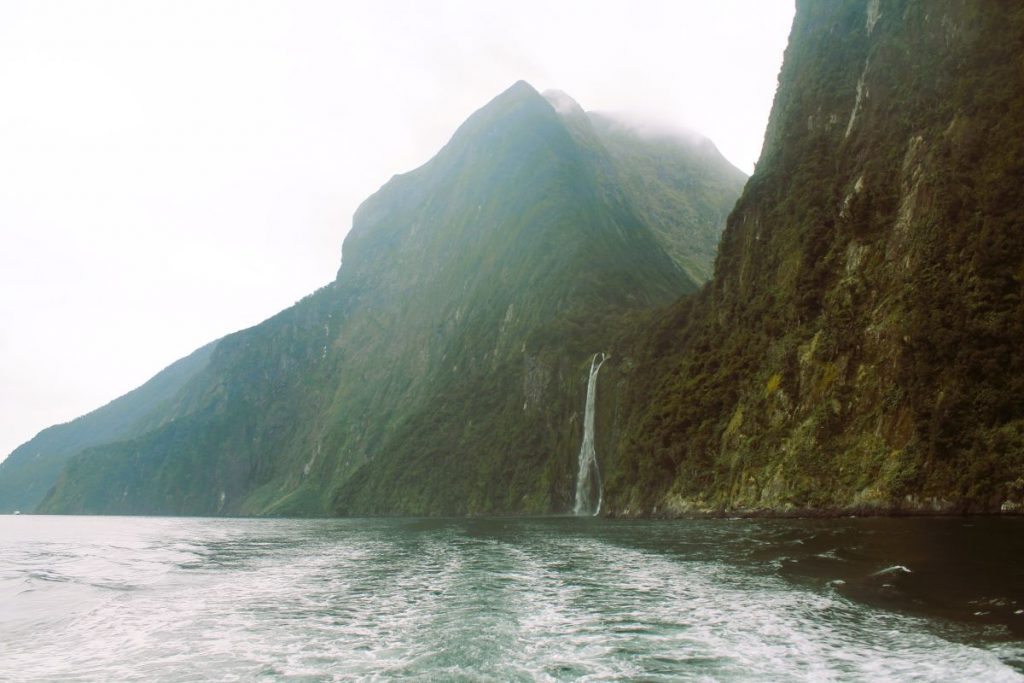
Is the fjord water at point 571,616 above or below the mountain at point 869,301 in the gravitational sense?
below

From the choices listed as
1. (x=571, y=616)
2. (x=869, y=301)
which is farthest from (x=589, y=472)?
(x=571, y=616)

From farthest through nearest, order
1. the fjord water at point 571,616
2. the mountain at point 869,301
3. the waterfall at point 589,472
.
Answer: the waterfall at point 589,472
the mountain at point 869,301
the fjord water at point 571,616

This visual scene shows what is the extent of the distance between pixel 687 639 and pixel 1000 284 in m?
38.7

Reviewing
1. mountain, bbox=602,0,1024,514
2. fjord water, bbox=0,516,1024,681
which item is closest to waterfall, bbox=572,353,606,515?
mountain, bbox=602,0,1024,514

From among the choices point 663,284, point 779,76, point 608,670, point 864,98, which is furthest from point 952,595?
point 663,284

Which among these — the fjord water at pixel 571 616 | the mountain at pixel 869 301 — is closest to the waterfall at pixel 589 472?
the mountain at pixel 869 301

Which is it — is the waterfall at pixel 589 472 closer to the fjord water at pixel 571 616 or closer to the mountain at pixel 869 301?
the mountain at pixel 869 301

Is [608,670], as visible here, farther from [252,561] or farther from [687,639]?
[252,561]

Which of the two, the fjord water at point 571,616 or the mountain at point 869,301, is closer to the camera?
the fjord water at point 571,616

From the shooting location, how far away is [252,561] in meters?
40.5

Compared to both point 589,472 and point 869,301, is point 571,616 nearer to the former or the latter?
point 869,301

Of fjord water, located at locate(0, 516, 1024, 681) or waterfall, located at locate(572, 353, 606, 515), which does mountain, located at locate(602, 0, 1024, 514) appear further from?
waterfall, located at locate(572, 353, 606, 515)

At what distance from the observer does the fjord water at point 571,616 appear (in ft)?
45.3

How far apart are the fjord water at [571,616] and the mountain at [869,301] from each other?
10783 millimetres
